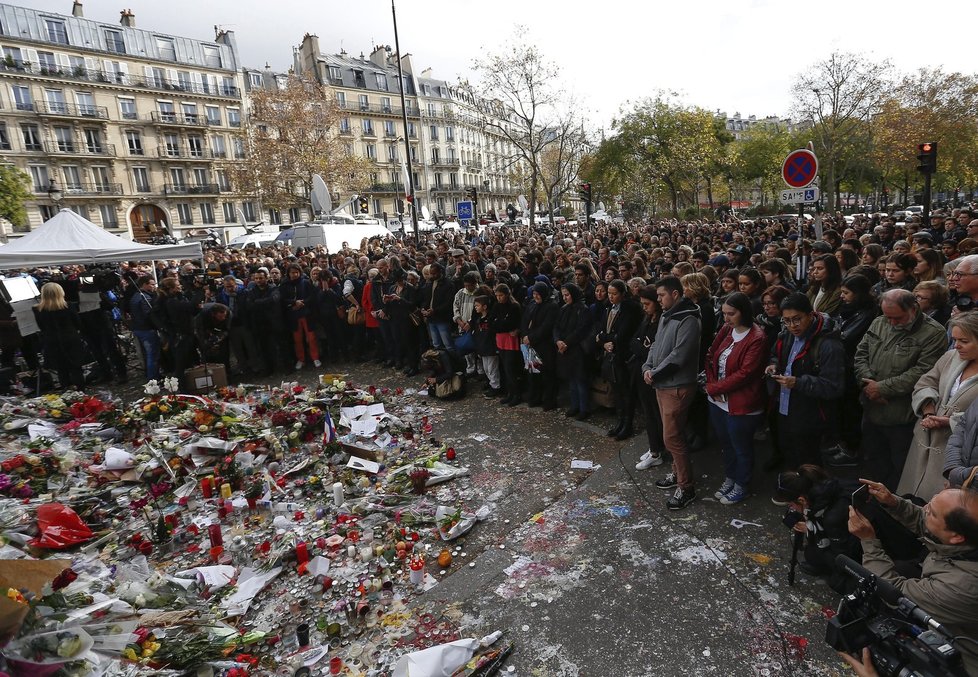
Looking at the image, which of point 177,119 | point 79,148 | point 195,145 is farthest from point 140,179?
point 177,119

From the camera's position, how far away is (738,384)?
4.37 metres

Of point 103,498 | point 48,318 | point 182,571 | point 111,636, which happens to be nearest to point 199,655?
point 111,636

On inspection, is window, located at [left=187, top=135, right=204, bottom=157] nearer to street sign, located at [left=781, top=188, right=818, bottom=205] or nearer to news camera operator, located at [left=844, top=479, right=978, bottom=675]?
street sign, located at [left=781, top=188, right=818, bottom=205]

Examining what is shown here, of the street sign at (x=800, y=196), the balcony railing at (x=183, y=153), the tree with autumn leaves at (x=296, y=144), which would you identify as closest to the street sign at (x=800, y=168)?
the street sign at (x=800, y=196)

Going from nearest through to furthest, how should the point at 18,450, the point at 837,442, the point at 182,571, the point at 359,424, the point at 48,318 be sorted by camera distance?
1. the point at 182,571
2. the point at 837,442
3. the point at 18,450
4. the point at 359,424
5. the point at 48,318

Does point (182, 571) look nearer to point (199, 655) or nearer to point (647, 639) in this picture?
point (199, 655)

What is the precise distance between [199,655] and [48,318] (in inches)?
361

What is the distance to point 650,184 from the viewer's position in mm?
38562

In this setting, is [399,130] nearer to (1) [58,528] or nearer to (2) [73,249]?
(2) [73,249]

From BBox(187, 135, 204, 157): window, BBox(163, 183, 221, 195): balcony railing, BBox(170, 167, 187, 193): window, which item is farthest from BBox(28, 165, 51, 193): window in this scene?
BBox(187, 135, 204, 157): window

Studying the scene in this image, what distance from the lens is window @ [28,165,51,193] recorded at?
4056 cm

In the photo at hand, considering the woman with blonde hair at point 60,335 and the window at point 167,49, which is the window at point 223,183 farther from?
the woman with blonde hair at point 60,335

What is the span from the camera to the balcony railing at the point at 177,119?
46.1 m

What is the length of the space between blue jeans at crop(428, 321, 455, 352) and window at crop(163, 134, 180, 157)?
161 ft
